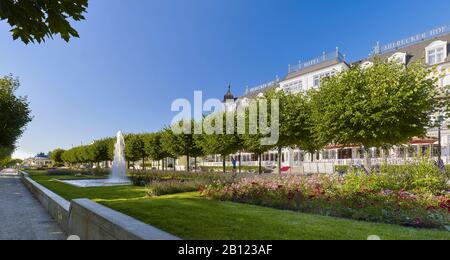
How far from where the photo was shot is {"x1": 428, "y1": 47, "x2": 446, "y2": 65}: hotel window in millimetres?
36719

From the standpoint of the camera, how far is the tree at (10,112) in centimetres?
3233

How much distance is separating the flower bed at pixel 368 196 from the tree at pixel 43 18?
653 cm

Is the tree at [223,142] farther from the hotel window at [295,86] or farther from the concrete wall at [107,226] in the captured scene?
the concrete wall at [107,226]

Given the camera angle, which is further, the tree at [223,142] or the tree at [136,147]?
the tree at [136,147]

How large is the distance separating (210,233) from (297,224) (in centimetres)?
175

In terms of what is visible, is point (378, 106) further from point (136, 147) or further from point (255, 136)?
point (136, 147)

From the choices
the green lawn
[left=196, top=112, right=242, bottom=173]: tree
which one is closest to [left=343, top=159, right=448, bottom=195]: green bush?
the green lawn

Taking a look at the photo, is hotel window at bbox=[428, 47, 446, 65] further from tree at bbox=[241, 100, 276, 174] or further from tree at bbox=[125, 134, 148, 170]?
tree at bbox=[125, 134, 148, 170]

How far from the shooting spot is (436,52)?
37.3 meters

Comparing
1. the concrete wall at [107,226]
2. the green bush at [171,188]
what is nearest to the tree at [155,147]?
the green bush at [171,188]
